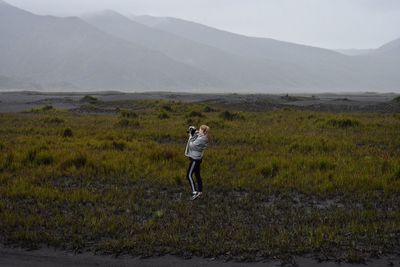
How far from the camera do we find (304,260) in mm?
7410

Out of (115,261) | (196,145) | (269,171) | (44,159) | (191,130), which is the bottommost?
(115,261)

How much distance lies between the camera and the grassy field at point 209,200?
8.10m

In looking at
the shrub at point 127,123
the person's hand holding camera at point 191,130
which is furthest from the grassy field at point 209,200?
the shrub at point 127,123

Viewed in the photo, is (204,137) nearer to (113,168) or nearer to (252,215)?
(252,215)

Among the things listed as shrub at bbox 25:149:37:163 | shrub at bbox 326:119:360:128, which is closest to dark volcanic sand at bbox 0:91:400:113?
shrub at bbox 326:119:360:128

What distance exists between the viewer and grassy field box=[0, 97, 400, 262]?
26.6 feet

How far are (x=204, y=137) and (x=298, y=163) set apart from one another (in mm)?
4770

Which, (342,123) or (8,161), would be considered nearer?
(8,161)

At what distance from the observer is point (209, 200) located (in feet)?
36.1

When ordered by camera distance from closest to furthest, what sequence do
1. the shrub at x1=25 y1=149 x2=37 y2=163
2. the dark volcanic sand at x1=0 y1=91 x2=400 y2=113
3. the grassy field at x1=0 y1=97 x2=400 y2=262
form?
the grassy field at x1=0 y1=97 x2=400 y2=262, the shrub at x1=25 y1=149 x2=37 y2=163, the dark volcanic sand at x1=0 y1=91 x2=400 y2=113

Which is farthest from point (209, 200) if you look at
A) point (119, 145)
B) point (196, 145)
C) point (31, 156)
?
point (119, 145)

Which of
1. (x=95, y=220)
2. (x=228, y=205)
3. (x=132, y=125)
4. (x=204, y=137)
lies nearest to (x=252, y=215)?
A: (x=228, y=205)

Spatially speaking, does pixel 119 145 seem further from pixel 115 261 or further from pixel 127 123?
pixel 115 261

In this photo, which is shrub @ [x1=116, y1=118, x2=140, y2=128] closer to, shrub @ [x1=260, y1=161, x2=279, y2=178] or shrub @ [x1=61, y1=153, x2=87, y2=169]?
shrub @ [x1=61, y1=153, x2=87, y2=169]
